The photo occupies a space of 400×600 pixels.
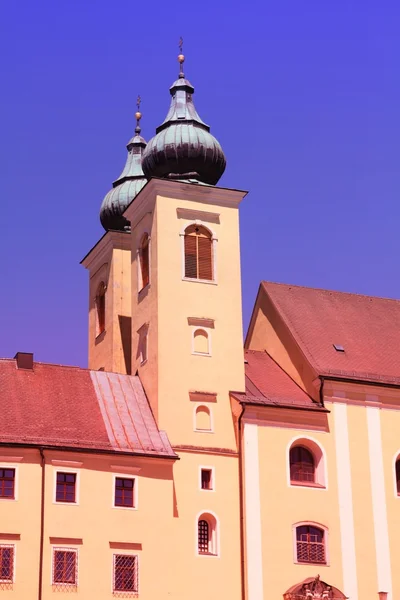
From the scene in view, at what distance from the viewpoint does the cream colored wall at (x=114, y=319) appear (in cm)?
4616

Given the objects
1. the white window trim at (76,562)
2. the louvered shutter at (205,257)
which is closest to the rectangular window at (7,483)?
the white window trim at (76,562)

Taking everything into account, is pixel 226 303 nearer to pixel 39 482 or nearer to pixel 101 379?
pixel 101 379

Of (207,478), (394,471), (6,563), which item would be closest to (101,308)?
(207,478)

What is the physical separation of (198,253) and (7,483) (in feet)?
37.8

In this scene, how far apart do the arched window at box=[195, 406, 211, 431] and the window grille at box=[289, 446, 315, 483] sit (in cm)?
303

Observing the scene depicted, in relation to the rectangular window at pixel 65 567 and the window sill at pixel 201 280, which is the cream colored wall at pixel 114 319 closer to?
the window sill at pixel 201 280

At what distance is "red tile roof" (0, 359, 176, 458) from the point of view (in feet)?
123

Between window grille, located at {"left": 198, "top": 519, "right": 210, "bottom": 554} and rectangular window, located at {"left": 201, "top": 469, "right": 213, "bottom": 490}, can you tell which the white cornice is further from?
window grille, located at {"left": 198, "top": 519, "right": 210, "bottom": 554}

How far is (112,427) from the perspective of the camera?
128 feet

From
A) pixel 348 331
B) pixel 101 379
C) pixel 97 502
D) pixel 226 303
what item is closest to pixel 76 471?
pixel 97 502

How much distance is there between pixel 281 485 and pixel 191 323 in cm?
642

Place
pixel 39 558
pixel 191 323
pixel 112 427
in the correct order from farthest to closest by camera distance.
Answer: pixel 191 323 < pixel 112 427 < pixel 39 558

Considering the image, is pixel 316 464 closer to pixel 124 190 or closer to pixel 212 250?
pixel 212 250

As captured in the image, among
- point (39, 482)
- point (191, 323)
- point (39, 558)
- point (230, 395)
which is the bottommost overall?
point (39, 558)
